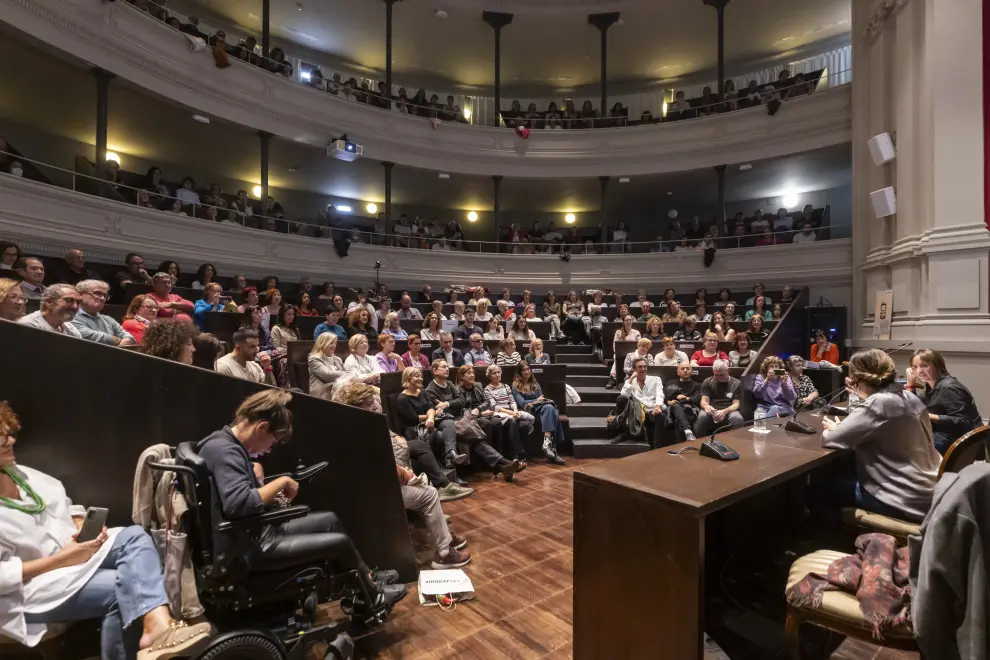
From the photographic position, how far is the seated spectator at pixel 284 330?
523cm

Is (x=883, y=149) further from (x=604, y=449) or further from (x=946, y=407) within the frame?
(x=604, y=449)

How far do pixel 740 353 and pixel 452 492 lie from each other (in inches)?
177

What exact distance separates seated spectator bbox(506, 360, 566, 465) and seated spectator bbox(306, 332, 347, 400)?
1.86 meters

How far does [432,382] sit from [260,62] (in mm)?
8619

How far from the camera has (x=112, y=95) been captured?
334 inches

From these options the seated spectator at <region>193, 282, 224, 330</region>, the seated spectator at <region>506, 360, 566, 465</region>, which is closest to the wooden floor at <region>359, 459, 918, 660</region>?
the seated spectator at <region>506, 360, 566, 465</region>

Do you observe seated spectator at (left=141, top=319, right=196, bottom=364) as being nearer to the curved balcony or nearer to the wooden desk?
the wooden desk

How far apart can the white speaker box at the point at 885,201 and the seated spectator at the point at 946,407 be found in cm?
450

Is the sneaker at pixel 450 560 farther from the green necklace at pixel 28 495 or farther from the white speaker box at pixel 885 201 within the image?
the white speaker box at pixel 885 201

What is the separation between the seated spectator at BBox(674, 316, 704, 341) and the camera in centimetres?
751

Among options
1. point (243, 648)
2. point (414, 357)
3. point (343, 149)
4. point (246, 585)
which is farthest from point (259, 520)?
point (343, 149)

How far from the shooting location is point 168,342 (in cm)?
231

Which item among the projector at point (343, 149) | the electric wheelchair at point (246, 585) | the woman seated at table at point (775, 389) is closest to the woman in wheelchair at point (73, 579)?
the electric wheelchair at point (246, 585)

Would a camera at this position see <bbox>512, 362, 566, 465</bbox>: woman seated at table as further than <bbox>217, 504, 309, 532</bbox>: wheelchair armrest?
Yes
